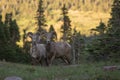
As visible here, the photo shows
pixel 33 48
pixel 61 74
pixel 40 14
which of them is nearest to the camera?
pixel 61 74

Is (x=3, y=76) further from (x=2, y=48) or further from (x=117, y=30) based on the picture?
(x=2, y=48)

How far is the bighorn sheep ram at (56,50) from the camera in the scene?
27711mm

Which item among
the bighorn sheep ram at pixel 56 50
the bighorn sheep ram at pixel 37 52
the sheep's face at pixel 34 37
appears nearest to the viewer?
the sheep's face at pixel 34 37

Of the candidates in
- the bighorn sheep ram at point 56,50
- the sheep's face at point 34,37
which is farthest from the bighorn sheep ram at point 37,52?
the sheep's face at point 34,37

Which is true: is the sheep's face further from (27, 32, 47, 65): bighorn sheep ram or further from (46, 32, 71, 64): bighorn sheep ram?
(46, 32, 71, 64): bighorn sheep ram

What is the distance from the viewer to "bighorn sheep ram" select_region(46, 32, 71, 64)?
90.9ft

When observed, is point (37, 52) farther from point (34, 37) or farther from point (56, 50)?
point (34, 37)

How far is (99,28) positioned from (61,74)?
56.2 ft

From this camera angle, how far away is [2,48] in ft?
189

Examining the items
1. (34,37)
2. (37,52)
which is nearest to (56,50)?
(37,52)

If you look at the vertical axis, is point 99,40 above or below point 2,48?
above

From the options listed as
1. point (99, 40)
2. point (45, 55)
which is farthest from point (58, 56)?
point (99, 40)

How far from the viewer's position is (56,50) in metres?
29.7

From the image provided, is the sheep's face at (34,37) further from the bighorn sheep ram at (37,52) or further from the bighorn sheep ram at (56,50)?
the bighorn sheep ram at (56,50)
